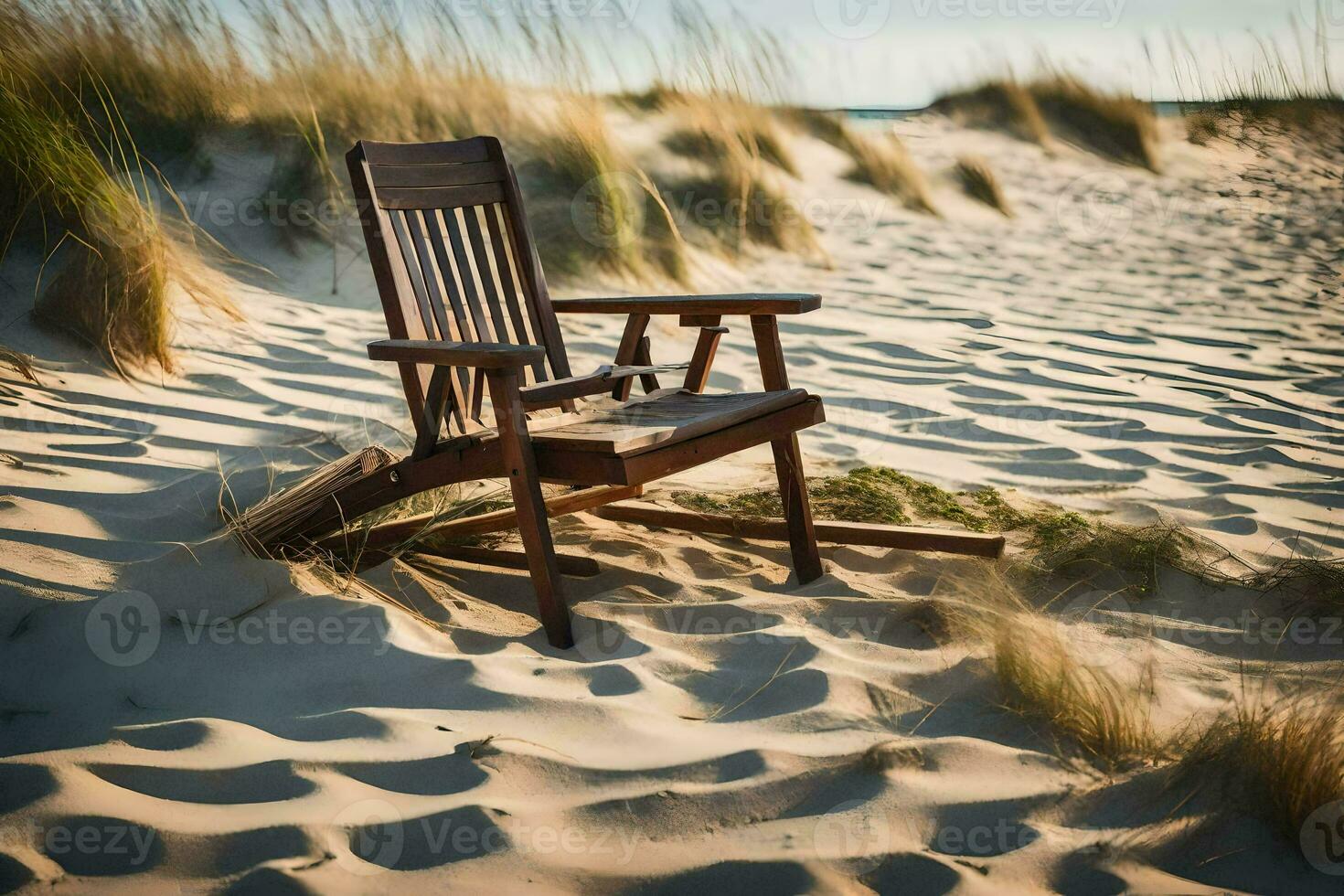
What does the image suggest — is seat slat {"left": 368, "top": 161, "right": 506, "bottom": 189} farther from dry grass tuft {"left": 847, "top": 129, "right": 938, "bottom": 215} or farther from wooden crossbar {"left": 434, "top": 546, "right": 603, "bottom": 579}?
dry grass tuft {"left": 847, "top": 129, "right": 938, "bottom": 215}

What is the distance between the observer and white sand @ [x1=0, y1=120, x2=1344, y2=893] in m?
1.67

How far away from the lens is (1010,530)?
3.14 metres

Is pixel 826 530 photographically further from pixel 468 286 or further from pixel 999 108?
pixel 999 108

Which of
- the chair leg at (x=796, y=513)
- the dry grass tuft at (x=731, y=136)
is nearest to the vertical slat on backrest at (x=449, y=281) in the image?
the chair leg at (x=796, y=513)

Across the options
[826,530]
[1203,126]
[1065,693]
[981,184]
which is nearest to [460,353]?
[826,530]

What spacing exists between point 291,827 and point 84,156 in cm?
313

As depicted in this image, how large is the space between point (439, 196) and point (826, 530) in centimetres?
146

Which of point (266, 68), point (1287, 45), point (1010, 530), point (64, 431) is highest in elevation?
point (266, 68)

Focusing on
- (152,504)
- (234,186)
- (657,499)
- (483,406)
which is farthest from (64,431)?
(234,186)

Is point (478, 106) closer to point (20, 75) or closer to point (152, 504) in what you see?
point (20, 75)

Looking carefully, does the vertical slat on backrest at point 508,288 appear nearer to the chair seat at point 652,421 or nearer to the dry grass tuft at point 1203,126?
the chair seat at point 652,421

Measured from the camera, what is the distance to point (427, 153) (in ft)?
10.5

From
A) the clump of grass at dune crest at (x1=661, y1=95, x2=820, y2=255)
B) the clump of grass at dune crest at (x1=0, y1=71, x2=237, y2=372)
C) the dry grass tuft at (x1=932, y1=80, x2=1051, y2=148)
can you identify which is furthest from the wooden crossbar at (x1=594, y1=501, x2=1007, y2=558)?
the dry grass tuft at (x1=932, y1=80, x2=1051, y2=148)

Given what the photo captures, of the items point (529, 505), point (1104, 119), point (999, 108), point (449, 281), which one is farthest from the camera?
point (999, 108)
